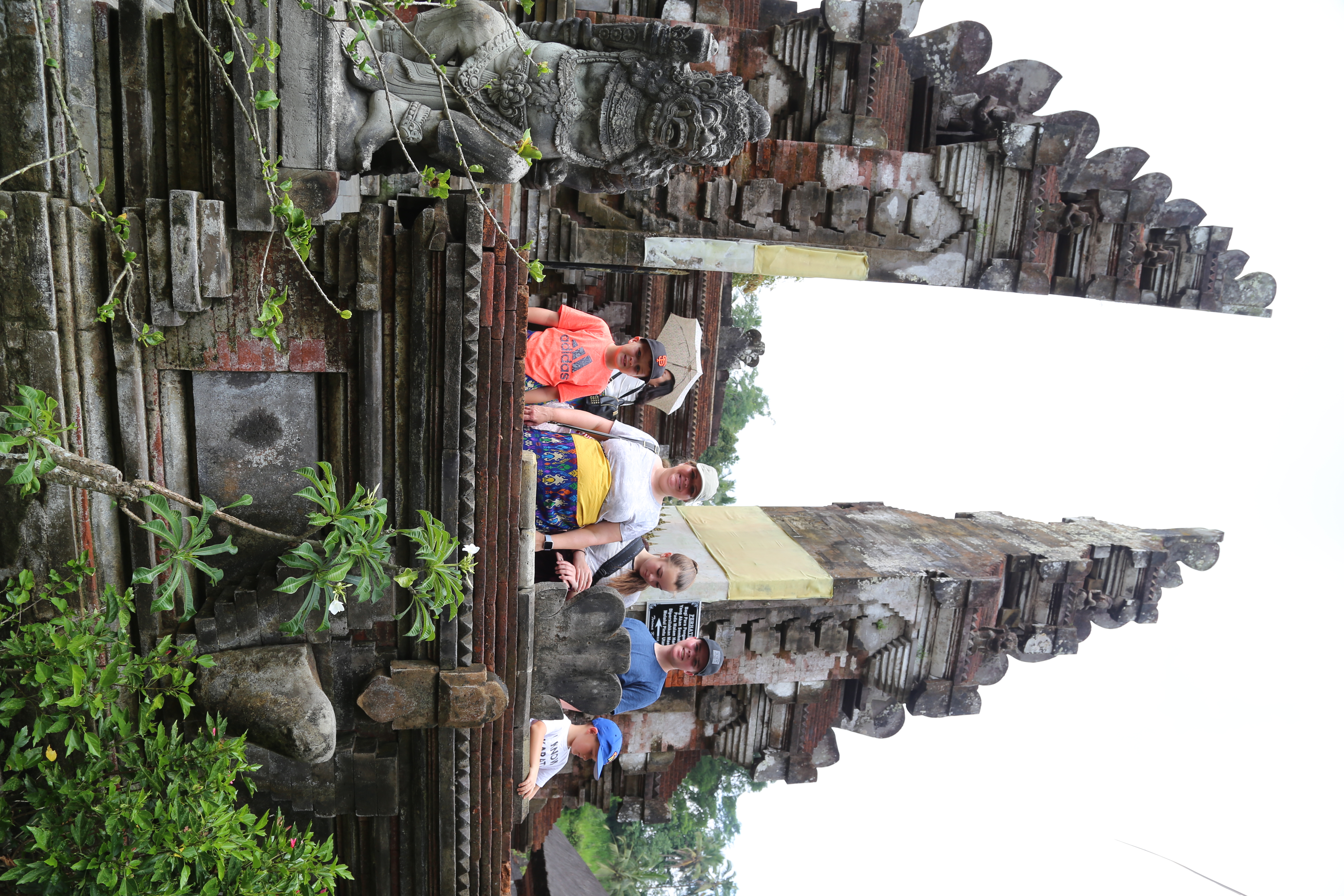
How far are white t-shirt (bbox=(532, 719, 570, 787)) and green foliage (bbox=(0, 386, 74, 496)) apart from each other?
413 centimetres

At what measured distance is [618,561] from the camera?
566 cm

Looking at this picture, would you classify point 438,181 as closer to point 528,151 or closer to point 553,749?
point 528,151

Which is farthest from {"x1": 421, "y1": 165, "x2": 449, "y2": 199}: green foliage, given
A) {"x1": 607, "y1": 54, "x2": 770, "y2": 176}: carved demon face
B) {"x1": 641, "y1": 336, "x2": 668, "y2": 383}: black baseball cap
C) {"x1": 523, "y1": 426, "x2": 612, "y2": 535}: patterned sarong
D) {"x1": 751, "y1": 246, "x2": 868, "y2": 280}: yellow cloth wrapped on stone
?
{"x1": 751, "y1": 246, "x2": 868, "y2": 280}: yellow cloth wrapped on stone

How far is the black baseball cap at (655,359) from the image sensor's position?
5.87m

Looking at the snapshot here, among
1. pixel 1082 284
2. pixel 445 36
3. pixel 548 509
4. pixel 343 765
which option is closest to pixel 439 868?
pixel 343 765

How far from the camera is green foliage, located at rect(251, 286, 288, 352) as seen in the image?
343cm

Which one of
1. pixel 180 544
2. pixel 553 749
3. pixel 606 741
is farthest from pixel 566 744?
pixel 180 544

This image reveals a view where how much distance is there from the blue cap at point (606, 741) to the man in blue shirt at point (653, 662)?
62cm

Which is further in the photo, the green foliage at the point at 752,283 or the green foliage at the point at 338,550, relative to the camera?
the green foliage at the point at 752,283

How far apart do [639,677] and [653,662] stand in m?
0.16

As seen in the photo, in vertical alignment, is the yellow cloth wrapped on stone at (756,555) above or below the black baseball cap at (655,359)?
below

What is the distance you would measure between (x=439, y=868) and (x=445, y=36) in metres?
5.09

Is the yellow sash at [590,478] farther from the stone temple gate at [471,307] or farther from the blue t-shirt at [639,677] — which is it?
the blue t-shirt at [639,677]

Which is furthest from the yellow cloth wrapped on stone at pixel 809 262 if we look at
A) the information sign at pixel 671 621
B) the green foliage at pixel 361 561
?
the green foliage at pixel 361 561
